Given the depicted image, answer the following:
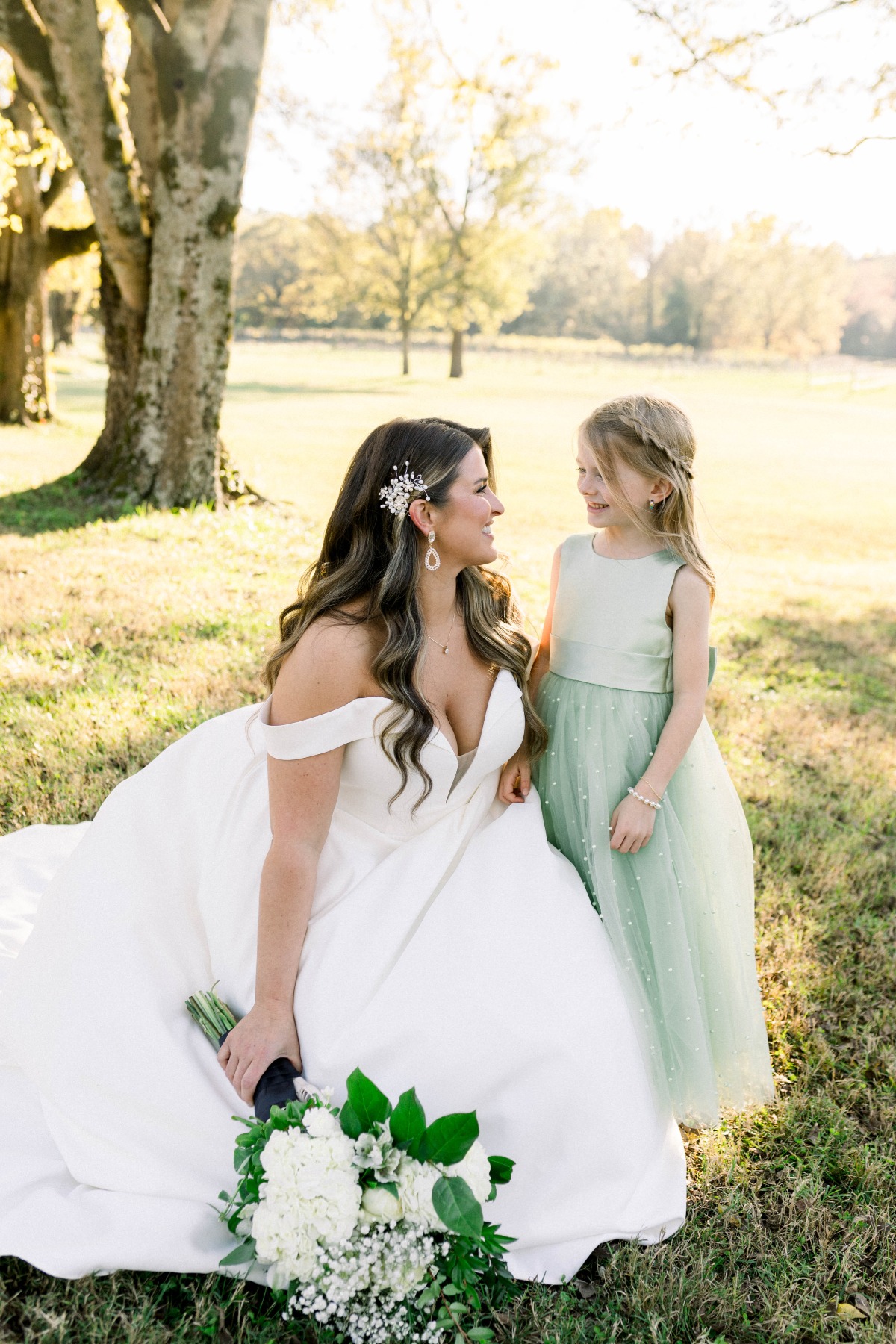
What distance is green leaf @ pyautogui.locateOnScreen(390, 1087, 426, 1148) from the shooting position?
2.04 meters

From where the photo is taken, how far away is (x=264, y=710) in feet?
8.80

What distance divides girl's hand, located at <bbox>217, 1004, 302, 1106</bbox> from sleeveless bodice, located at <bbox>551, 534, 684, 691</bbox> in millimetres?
1351

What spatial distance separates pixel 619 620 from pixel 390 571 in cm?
75

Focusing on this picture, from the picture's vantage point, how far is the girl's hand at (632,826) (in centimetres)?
284

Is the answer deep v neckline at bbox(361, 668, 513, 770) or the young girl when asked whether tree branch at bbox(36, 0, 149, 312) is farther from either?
deep v neckline at bbox(361, 668, 513, 770)

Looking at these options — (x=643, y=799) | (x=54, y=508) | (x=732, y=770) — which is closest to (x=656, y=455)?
(x=643, y=799)

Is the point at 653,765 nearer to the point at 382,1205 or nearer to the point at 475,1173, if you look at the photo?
the point at 475,1173

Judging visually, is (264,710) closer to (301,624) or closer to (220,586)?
(301,624)

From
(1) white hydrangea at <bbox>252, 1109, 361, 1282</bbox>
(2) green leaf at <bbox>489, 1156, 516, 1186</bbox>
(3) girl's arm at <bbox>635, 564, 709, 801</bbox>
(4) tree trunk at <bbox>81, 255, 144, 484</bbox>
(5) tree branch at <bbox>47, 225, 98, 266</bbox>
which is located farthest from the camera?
(5) tree branch at <bbox>47, 225, 98, 266</bbox>

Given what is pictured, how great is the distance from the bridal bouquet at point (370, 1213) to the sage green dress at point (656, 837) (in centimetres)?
86

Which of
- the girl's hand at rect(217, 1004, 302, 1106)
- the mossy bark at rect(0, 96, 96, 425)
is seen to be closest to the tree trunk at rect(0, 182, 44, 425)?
the mossy bark at rect(0, 96, 96, 425)

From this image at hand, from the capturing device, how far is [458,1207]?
1.97 metres

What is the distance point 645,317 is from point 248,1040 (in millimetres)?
79841

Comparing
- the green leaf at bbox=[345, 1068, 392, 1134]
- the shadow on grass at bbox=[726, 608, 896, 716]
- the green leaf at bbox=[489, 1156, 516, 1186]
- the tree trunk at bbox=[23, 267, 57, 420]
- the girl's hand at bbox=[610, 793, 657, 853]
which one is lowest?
the shadow on grass at bbox=[726, 608, 896, 716]
